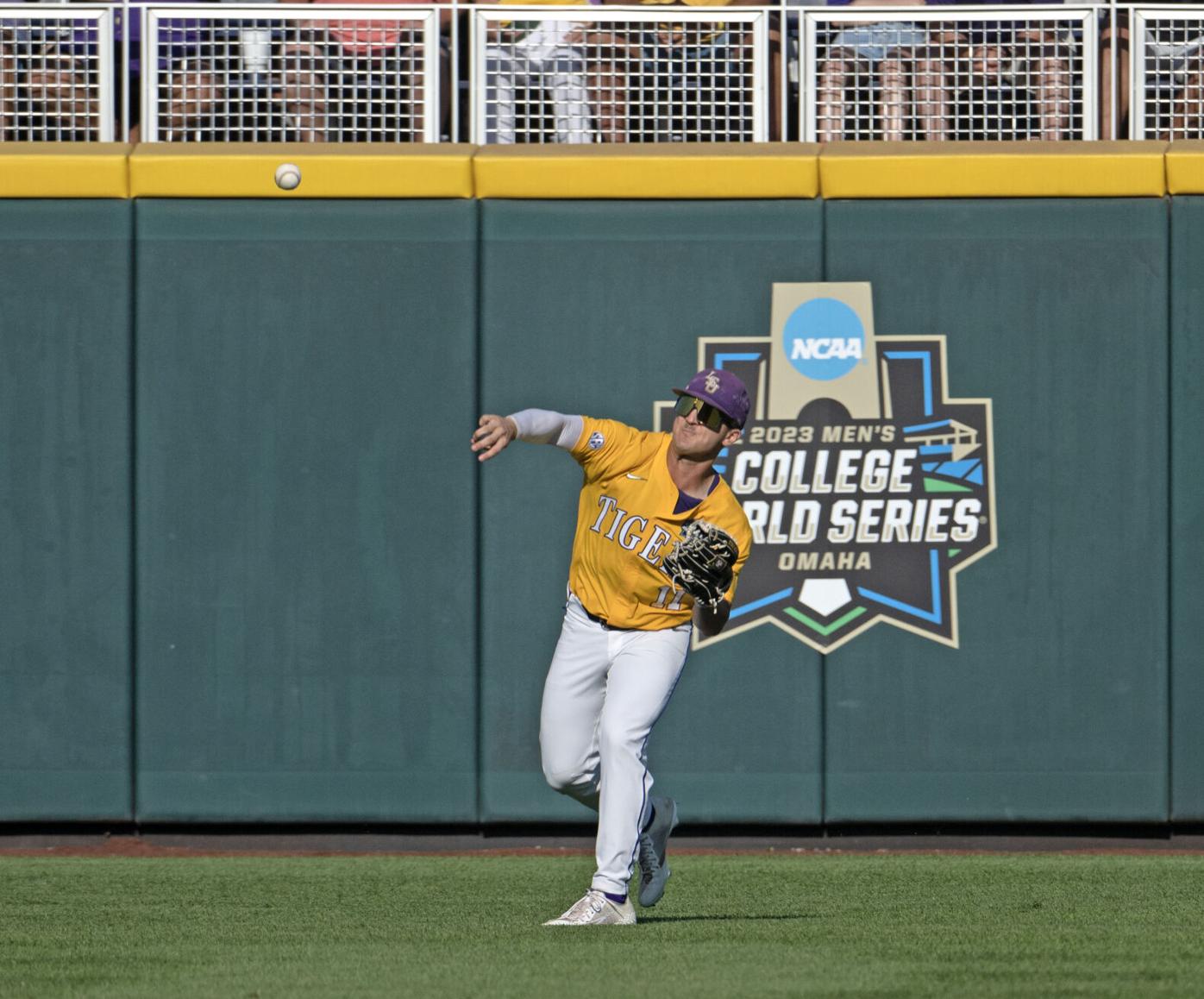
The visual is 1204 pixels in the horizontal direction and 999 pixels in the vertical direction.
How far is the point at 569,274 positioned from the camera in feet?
34.3

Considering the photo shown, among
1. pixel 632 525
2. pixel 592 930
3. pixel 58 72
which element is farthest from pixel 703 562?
pixel 58 72

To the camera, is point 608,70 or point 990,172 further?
point 608,70

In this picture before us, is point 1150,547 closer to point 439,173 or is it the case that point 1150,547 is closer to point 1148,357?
point 1148,357

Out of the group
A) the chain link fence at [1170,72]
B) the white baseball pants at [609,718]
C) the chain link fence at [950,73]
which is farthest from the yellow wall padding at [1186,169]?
the white baseball pants at [609,718]

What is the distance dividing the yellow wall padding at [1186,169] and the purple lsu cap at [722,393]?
14.6 feet

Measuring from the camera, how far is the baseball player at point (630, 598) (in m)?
6.65

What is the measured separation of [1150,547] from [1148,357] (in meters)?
0.99

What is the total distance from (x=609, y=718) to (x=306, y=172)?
468 centimetres

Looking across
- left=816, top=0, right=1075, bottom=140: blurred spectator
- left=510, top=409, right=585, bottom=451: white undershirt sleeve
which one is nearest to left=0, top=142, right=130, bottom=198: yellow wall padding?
left=816, top=0, right=1075, bottom=140: blurred spectator

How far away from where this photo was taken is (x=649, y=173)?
408 inches

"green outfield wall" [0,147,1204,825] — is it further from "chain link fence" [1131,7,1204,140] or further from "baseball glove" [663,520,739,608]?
"baseball glove" [663,520,739,608]

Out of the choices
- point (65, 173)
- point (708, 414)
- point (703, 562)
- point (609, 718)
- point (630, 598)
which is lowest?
point (609, 718)

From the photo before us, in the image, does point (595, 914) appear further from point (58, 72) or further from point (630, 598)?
point (58, 72)

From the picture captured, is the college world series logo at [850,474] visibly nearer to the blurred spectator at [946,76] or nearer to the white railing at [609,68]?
the blurred spectator at [946,76]
